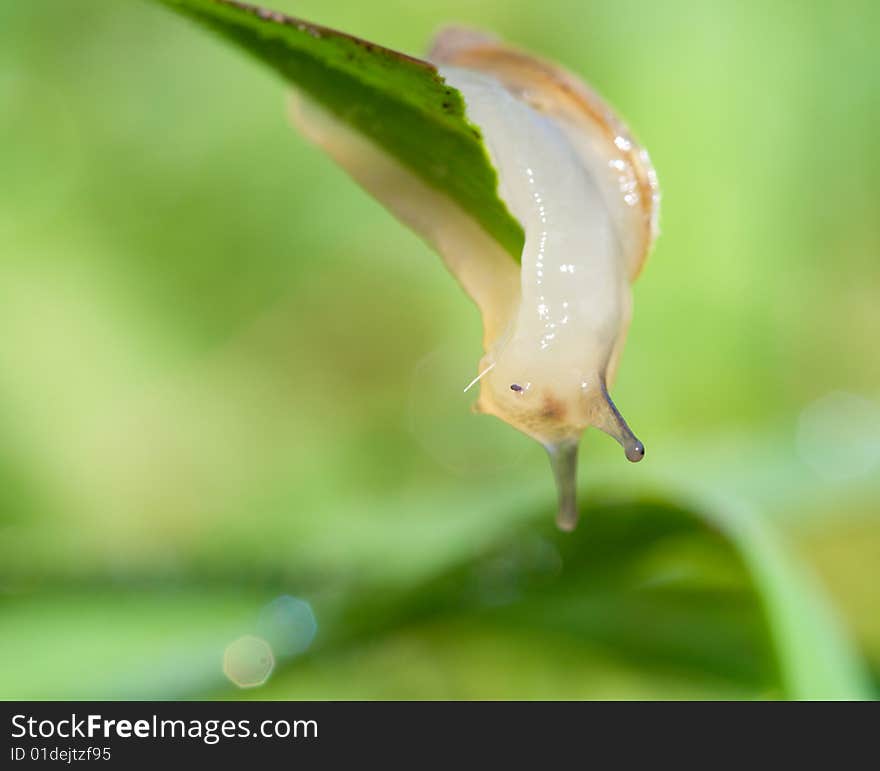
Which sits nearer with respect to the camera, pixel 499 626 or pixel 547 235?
pixel 547 235

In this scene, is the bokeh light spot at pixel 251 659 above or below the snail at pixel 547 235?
below

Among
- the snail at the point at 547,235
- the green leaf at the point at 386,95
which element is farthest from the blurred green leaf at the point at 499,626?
the green leaf at the point at 386,95

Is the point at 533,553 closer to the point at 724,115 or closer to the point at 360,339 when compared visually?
the point at 360,339

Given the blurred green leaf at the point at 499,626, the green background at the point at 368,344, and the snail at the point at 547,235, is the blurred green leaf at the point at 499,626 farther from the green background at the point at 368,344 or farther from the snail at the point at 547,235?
the snail at the point at 547,235

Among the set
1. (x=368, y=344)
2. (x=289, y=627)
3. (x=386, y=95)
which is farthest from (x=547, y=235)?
(x=368, y=344)

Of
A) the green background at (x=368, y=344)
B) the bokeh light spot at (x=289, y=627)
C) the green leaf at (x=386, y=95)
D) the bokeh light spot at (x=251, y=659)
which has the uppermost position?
the green background at (x=368, y=344)

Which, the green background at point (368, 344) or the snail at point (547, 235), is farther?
the green background at point (368, 344)

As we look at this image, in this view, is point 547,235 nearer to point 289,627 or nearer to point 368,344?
point 289,627
